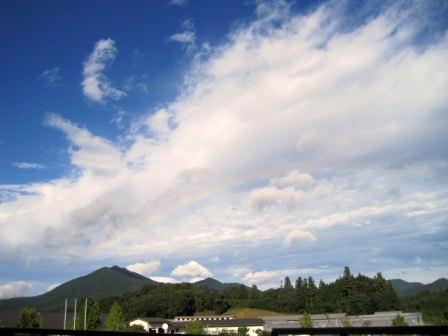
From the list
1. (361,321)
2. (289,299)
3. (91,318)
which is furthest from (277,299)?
(91,318)

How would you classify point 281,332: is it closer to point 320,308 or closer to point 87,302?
point 87,302

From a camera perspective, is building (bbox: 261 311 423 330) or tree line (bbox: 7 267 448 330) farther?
tree line (bbox: 7 267 448 330)

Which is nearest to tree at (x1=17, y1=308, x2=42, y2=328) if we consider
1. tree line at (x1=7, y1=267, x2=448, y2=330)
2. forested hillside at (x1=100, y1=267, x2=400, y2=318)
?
tree line at (x1=7, y1=267, x2=448, y2=330)

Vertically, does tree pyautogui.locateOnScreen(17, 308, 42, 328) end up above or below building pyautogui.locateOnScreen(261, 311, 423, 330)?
above

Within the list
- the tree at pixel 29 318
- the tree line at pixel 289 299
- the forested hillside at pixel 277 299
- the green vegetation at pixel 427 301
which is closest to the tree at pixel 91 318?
the tree at pixel 29 318

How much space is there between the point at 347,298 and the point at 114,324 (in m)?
96.8

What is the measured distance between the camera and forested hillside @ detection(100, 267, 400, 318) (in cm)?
13688

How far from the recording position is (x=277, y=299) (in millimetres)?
160375

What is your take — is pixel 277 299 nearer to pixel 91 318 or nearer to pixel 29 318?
pixel 91 318

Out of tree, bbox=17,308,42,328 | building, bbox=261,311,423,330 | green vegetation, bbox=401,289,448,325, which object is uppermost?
tree, bbox=17,308,42,328

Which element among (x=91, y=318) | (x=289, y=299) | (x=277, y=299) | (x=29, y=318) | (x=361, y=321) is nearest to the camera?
(x=29, y=318)

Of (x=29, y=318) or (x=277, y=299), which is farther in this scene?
(x=277, y=299)

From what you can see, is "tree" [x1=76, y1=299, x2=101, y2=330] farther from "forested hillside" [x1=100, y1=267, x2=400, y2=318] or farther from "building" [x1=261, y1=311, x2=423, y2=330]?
"forested hillside" [x1=100, y1=267, x2=400, y2=318]

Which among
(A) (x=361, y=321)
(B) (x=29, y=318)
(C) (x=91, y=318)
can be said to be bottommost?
(A) (x=361, y=321)
